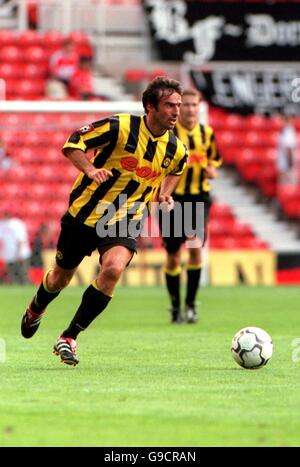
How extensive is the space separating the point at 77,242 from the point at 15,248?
37.6 ft

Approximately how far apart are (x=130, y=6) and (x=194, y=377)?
17707 mm

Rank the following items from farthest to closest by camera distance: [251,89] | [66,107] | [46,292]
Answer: [251,89], [66,107], [46,292]

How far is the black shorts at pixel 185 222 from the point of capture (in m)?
12.0

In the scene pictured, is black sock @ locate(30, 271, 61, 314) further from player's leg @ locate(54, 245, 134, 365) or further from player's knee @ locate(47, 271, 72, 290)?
player's leg @ locate(54, 245, 134, 365)

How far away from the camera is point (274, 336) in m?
Result: 10.9

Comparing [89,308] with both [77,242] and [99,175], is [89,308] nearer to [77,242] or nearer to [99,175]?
[77,242]

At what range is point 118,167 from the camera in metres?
8.45

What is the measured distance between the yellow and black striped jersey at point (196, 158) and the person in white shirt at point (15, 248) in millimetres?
7774

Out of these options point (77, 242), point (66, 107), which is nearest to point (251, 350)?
point (77, 242)

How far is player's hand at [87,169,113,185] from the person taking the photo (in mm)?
7957

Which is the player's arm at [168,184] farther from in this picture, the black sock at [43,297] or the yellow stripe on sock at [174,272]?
the yellow stripe on sock at [174,272]

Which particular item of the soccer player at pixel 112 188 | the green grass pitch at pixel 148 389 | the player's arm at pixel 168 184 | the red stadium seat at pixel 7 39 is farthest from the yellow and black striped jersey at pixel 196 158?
the red stadium seat at pixel 7 39
